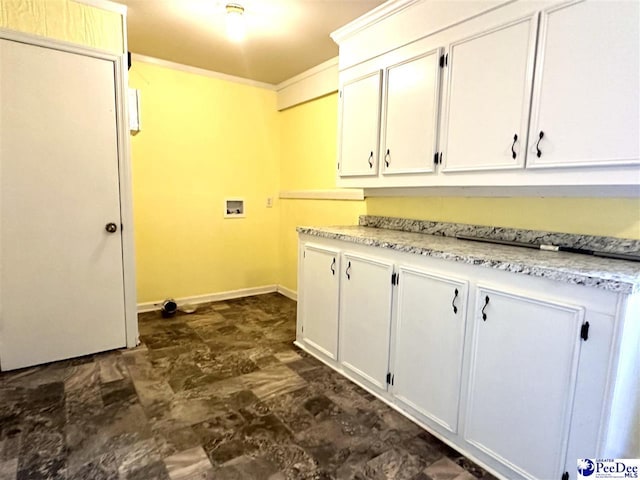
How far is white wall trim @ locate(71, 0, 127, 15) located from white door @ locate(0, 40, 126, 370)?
35cm

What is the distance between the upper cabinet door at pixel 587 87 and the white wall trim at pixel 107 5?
2.65 meters

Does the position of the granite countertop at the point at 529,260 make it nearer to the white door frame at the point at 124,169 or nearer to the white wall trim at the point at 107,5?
the white door frame at the point at 124,169

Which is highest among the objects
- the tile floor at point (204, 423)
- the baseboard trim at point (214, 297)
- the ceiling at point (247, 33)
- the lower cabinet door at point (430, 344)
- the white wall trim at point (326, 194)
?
the ceiling at point (247, 33)

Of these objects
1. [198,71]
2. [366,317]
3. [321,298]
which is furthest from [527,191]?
[198,71]

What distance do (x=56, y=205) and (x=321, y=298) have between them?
6.40ft

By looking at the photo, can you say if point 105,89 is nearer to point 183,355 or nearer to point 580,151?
point 183,355

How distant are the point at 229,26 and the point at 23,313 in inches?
99.7

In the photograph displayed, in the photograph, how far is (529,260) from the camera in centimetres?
160

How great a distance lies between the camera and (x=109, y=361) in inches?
105

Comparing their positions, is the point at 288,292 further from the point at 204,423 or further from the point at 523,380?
the point at 523,380

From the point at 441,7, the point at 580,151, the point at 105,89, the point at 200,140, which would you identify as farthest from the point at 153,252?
the point at 580,151

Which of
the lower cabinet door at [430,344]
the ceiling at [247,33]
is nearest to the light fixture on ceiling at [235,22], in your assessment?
the ceiling at [247,33]

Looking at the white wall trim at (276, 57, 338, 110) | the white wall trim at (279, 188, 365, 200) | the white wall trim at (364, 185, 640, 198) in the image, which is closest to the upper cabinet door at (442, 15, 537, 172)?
the white wall trim at (364, 185, 640, 198)

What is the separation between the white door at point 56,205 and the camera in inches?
94.0
